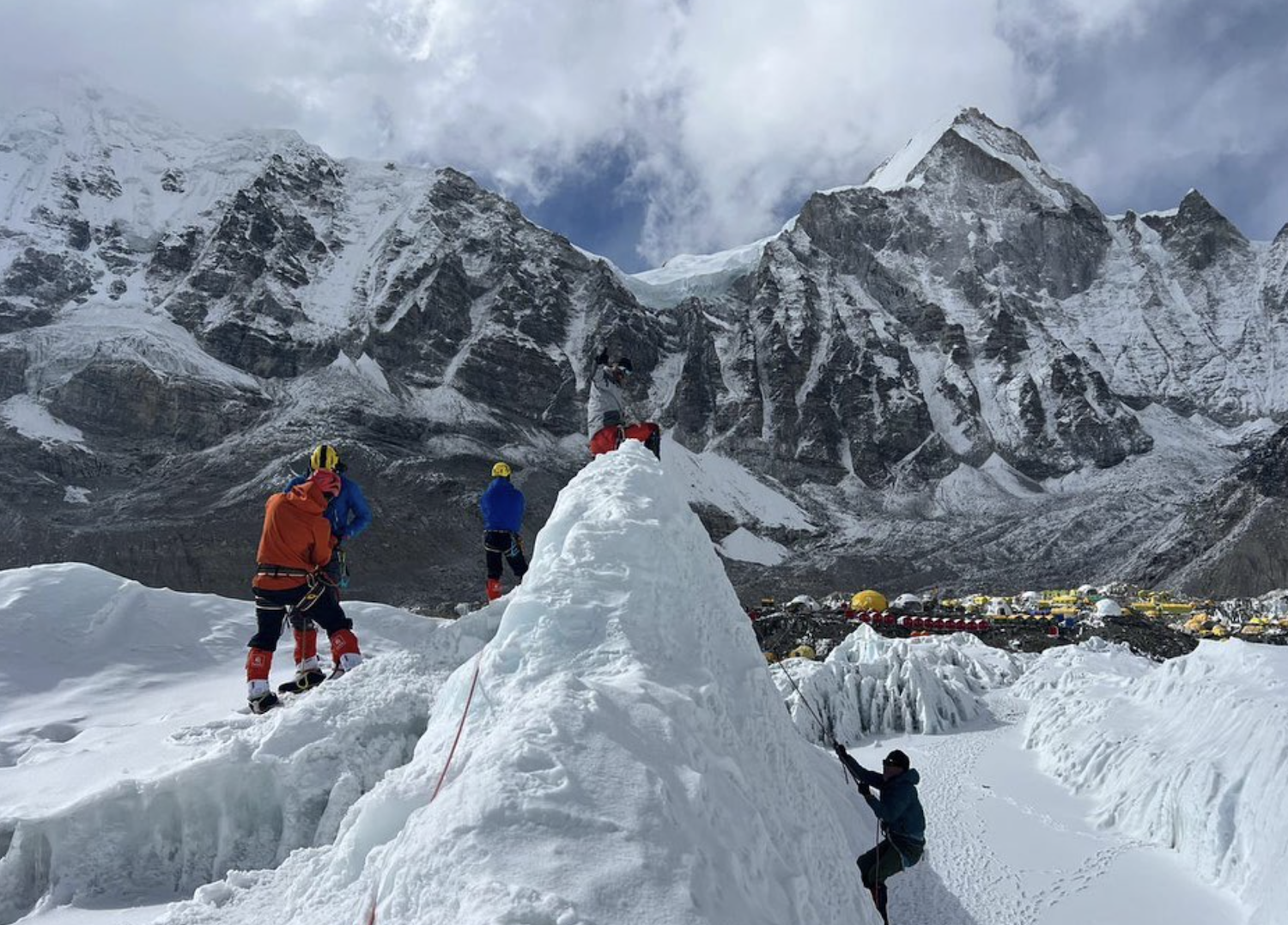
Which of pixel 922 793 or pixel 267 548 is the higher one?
pixel 267 548

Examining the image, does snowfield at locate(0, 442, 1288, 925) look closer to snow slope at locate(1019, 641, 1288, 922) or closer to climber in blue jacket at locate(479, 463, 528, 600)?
snow slope at locate(1019, 641, 1288, 922)

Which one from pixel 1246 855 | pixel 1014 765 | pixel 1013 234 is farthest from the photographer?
pixel 1013 234

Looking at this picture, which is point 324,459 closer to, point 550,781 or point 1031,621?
point 550,781

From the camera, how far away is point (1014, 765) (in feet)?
48.1

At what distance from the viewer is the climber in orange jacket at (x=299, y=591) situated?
22.4ft

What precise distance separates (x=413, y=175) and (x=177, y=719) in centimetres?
15089

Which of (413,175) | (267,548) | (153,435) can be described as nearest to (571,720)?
(267,548)

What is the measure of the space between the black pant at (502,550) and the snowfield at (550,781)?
992mm

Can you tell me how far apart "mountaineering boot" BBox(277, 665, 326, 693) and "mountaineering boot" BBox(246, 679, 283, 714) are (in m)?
0.24

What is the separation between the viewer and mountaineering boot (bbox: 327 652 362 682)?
23.6 ft

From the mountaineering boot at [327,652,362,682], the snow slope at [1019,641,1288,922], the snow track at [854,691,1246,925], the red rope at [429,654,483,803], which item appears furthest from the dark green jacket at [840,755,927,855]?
the mountaineering boot at [327,652,362,682]

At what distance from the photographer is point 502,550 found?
408 inches

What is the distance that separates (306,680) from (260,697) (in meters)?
0.39

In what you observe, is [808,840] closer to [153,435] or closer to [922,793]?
[922,793]
